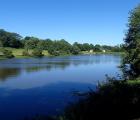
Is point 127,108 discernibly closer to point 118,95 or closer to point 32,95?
point 118,95

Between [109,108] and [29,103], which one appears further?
[29,103]

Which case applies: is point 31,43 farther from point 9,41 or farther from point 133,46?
point 133,46

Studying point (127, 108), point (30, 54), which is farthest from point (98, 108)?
point (30, 54)

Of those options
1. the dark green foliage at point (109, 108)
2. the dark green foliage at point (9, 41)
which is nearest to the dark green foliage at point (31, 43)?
the dark green foliage at point (9, 41)

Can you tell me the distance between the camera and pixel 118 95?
47.8 feet

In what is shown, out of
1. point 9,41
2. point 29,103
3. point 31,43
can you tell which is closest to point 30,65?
point 29,103

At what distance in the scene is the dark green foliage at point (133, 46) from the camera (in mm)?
32656

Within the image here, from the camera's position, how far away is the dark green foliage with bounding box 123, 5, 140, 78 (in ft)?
107

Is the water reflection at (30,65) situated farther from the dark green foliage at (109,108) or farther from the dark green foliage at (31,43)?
the dark green foliage at (31,43)

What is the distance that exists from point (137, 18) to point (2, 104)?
19.0 metres

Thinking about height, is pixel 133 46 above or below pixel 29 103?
above

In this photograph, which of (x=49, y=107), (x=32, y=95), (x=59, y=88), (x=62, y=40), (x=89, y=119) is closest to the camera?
(x=89, y=119)

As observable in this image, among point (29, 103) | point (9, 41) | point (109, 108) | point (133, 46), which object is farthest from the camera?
point (9, 41)

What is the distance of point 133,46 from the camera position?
114 feet
